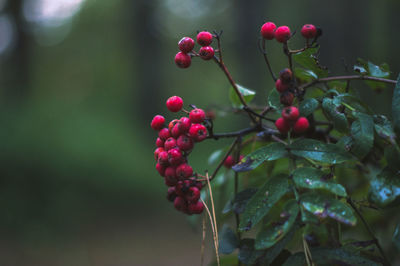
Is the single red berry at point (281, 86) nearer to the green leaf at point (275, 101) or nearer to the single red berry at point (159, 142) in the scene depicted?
the green leaf at point (275, 101)

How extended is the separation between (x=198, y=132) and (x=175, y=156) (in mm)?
77

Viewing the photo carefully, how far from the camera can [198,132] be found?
0.71m

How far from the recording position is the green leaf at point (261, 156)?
0.65m

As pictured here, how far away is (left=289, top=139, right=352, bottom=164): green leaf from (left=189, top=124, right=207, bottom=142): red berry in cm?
19

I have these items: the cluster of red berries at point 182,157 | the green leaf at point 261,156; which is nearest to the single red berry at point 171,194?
the cluster of red berries at point 182,157

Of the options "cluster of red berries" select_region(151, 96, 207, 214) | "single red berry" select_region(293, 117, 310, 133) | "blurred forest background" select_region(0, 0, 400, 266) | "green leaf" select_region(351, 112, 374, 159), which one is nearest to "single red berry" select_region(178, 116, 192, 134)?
"cluster of red berries" select_region(151, 96, 207, 214)

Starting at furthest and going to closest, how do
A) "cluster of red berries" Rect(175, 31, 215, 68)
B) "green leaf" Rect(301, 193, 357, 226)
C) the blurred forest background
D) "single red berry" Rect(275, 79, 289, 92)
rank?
the blurred forest background, "cluster of red berries" Rect(175, 31, 215, 68), "single red berry" Rect(275, 79, 289, 92), "green leaf" Rect(301, 193, 357, 226)

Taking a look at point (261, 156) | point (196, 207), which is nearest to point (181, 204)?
point (196, 207)

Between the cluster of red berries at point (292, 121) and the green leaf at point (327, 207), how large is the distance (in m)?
0.13

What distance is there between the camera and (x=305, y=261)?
0.64m

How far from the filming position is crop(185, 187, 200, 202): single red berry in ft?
2.47

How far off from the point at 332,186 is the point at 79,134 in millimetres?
6720

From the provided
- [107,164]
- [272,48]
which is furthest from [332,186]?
[272,48]

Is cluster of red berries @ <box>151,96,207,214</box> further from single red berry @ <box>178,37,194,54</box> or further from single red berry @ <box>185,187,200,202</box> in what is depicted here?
single red berry @ <box>178,37,194,54</box>
